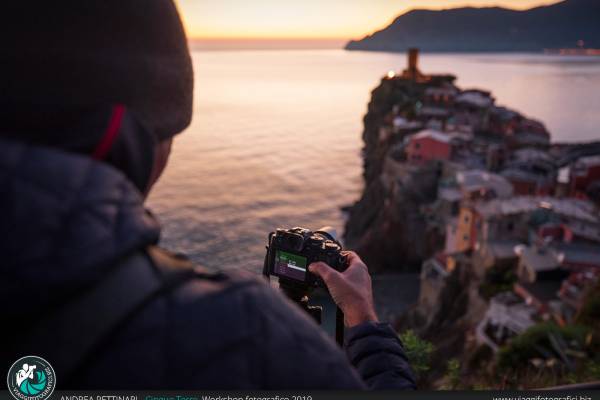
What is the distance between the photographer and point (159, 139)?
3.01ft

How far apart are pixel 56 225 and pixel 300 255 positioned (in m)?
1.07

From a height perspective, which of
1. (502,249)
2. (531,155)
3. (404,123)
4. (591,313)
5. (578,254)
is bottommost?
(502,249)

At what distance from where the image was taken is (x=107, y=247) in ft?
2.08

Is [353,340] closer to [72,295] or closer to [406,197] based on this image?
[72,295]

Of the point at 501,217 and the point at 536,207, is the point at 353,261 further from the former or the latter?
the point at 536,207

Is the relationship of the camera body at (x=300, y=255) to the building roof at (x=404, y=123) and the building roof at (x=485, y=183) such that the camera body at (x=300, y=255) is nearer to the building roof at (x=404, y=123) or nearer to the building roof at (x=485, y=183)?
the building roof at (x=485, y=183)

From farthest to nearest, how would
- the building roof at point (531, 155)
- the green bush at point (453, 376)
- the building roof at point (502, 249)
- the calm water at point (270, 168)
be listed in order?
the calm water at point (270, 168)
the building roof at point (531, 155)
the building roof at point (502, 249)
the green bush at point (453, 376)

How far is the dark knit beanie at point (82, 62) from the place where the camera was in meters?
0.76

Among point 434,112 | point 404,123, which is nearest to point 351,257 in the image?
point 404,123

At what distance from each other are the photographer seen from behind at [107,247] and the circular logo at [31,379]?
0.03m

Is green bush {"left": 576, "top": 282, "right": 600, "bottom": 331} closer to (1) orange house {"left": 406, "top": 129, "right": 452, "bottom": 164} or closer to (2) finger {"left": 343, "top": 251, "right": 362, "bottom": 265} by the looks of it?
(2) finger {"left": 343, "top": 251, "right": 362, "bottom": 265}

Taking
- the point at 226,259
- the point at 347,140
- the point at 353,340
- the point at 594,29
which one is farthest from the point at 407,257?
the point at 347,140

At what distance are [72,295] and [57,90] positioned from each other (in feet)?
1.10

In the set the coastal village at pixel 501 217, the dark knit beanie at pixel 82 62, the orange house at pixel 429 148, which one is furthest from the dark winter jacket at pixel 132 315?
the orange house at pixel 429 148
